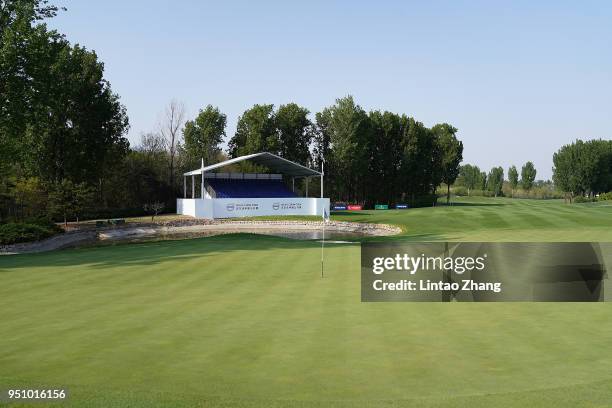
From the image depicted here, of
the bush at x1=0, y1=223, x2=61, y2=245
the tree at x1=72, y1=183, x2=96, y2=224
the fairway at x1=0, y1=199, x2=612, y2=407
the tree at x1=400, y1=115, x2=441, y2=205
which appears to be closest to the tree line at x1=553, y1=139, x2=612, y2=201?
the tree at x1=400, y1=115, x2=441, y2=205

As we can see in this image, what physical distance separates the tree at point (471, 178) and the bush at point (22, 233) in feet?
432

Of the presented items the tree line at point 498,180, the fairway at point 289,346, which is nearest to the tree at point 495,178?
the tree line at point 498,180

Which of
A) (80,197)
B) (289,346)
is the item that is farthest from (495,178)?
(289,346)

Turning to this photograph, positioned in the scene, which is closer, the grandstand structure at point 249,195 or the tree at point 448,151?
the grandstand structure at point 249,195

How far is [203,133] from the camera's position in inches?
3061

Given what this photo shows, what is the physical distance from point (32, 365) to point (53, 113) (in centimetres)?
5039

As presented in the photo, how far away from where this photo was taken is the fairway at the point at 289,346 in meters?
5.77

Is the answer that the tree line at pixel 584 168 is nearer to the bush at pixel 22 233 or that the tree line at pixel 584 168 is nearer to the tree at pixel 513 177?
the tree at pixel 513 177

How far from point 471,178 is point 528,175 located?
55.5 ft

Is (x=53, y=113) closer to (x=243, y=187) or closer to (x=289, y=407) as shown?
(x=243, y=187)

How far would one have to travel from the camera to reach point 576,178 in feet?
319

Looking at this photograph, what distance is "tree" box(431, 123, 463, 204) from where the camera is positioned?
85.6 meters

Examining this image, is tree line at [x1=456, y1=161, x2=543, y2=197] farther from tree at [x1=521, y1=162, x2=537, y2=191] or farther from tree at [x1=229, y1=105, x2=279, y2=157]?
tree at [x1=229, y1=105, x2=279, y2=157]

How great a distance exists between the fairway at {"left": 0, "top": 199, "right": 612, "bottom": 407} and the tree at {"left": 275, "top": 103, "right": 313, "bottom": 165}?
6421cm
